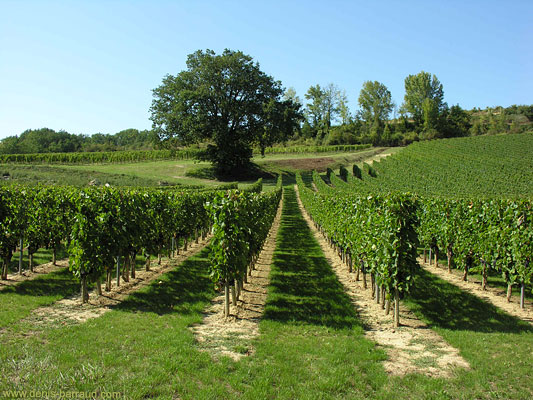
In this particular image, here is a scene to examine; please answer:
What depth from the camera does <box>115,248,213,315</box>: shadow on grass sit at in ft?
31.1

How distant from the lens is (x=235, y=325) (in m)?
8.54

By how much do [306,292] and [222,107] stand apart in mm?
43752

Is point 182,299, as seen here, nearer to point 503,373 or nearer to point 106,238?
point 106,238

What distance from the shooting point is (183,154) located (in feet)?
255

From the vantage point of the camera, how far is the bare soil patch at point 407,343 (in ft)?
21.6

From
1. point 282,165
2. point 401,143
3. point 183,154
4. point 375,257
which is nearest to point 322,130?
point 401,143

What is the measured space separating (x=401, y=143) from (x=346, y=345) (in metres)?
110

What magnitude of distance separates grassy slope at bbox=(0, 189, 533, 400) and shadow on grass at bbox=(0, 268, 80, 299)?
2263mm

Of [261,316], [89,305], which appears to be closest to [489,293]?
[261,316]

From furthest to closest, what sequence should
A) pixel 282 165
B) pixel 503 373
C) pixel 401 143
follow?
pixel 401 143, pixel 282 165, pixel 503 373

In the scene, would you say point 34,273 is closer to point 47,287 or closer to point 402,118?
point 47,287

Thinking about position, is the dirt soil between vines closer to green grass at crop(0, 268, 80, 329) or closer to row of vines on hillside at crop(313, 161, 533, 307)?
green grass at crop(0, 268, 80, 329)

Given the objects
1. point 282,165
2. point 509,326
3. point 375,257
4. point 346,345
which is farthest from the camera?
point 282,165

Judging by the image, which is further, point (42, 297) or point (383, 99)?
point (383, 99)
